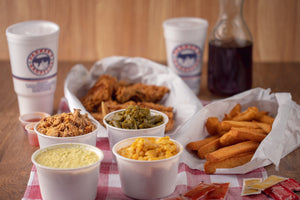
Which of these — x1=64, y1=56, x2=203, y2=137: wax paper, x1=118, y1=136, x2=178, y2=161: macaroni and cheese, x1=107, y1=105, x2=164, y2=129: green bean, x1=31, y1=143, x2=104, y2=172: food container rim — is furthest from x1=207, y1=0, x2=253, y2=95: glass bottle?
x1=31, y1=143, x2=104, y2=172: food container rim

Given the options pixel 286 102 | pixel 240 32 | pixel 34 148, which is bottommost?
pixel 34 148

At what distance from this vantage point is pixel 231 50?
2004 millimetres

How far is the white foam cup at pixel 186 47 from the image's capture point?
198cm

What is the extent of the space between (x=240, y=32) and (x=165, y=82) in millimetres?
396

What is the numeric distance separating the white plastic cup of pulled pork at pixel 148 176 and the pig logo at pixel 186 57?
0.86 m

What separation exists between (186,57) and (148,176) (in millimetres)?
922

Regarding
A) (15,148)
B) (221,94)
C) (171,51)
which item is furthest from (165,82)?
(15,148)

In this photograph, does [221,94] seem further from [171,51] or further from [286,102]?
[286,102]

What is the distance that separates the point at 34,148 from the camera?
1.60 metres

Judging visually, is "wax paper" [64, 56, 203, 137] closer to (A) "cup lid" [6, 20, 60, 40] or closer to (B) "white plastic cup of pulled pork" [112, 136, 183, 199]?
Result: (A) "cup lid" [6, 20, 60, 40]

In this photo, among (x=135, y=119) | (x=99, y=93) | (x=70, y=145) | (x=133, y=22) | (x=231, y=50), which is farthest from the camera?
(x=133, y=22)

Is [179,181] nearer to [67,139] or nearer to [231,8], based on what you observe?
[67,139]

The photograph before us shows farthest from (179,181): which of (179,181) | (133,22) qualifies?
(133,22)

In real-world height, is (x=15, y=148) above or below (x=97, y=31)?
below
